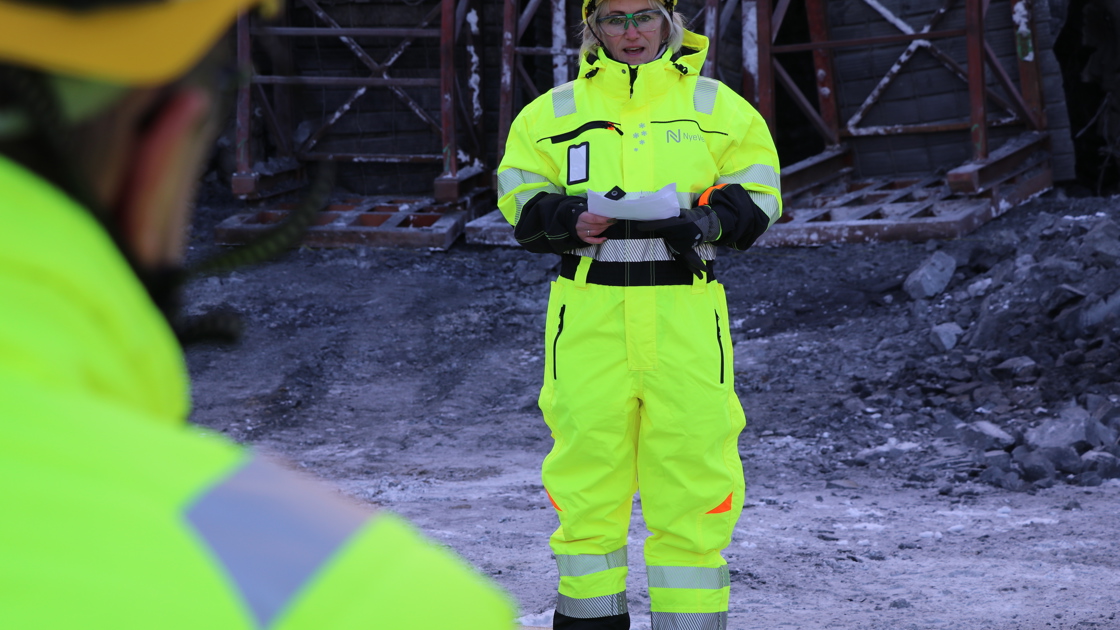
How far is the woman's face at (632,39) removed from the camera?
10.5 feet

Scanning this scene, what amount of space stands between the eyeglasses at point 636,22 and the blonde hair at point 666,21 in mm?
31

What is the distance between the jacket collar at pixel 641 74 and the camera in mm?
3141

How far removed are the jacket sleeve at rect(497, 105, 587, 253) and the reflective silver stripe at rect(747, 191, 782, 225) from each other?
52 centimetres

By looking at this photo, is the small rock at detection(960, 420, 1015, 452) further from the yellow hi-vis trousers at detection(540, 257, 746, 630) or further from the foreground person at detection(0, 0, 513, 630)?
the foreground person at detection(0, 0, 513, 630)

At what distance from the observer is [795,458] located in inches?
213

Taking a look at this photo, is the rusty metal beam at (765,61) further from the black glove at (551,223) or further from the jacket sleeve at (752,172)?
the black glove at (551,223)

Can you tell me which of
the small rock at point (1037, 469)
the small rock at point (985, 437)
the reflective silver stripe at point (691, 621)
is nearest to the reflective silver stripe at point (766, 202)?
the reflective silver stripe at point (691, 621)

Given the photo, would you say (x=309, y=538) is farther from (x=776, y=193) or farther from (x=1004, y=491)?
(x=1004, y=491)

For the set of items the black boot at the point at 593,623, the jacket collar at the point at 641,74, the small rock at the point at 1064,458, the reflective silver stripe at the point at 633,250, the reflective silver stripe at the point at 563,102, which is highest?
the jacket collar at the point at 641,74

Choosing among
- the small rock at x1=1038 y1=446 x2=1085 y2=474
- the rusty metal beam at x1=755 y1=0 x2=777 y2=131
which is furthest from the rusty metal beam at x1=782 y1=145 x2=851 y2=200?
the small rock at x1=1038 y1=446 x2=1085 y2=474

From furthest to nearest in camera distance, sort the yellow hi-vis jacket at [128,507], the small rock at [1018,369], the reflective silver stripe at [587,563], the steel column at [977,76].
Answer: the steel column at [977,76], the small rock at [1018,369], the reflective silver stripe at [587,563], the yellow hi-vis jacket at [128,507]

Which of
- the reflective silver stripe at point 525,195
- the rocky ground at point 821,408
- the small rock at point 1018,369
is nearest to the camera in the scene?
the reflective silver stripe at point 525,195

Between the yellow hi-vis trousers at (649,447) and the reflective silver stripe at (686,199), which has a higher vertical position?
the reflective silver stripe at (686,199)

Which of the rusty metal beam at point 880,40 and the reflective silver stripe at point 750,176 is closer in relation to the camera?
the reflective silver stripe at point 750,176
